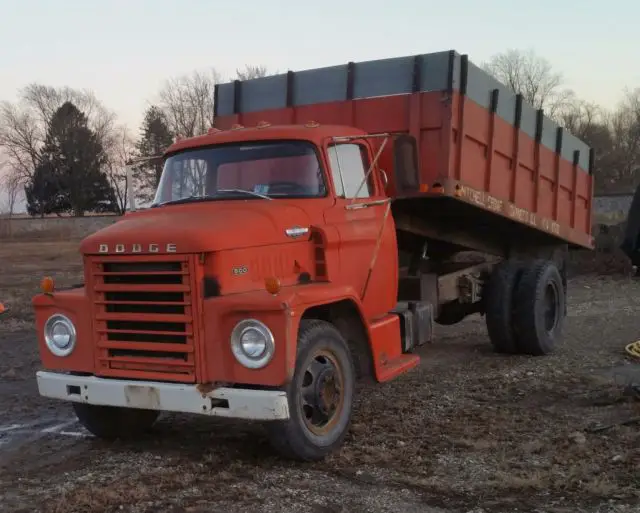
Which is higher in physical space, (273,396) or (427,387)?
(273,396)

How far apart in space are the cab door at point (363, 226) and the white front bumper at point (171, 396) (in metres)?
1.55

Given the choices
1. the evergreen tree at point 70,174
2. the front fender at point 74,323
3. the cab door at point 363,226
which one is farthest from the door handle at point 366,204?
the evergreen tree at point 70,174

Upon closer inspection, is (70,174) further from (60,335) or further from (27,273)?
(60,335)

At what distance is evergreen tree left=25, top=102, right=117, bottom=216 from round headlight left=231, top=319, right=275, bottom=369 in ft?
207

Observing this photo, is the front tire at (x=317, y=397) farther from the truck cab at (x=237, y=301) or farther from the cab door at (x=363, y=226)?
the cab door at (x=363, y=226)

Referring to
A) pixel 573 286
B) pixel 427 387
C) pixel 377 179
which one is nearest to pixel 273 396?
pixel 377 179

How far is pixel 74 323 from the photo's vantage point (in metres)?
5.29

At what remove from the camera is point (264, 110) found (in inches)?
316

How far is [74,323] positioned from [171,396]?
3.33ft

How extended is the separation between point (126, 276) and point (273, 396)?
1.37 meters

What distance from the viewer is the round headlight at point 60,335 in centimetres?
532

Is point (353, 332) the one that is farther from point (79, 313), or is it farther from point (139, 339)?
point (79, 313)

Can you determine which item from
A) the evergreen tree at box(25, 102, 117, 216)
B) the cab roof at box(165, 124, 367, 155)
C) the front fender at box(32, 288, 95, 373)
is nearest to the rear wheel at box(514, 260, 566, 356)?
the cab roof at box(165, 124, 367, 155)

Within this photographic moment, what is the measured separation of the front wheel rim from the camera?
5.12 metres
